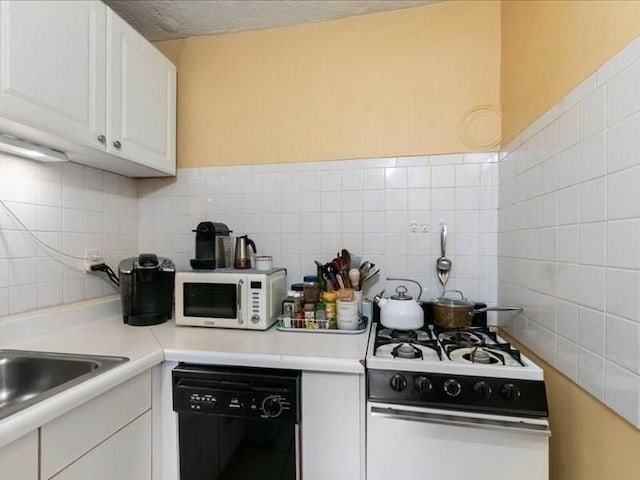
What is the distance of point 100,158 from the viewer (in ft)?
4.48

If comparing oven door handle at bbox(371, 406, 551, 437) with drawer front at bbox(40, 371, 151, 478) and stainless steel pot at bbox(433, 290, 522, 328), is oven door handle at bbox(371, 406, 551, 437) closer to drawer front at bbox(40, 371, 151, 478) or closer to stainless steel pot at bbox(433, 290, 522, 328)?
stainless steel pot at bbox(433, 290, 522, 328)

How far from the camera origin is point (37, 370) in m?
1.01

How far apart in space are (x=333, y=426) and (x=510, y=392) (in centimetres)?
52

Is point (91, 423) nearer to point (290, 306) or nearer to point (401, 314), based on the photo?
point (290, 306)

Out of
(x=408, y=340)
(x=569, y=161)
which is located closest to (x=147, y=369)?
(x=408, y=340)

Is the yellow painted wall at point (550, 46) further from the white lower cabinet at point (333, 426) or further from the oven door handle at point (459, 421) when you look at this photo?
the white lower cabinet at point (333, 426)

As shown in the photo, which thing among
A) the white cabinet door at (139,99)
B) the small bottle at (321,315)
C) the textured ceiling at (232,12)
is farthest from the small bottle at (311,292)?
the textured ceiling at (232,12)

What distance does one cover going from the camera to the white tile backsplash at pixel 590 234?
683 mm

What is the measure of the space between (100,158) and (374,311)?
1360mm

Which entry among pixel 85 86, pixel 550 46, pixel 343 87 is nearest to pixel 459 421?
pixel 550 46

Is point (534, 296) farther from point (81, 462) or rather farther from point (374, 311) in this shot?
point (81, 462)

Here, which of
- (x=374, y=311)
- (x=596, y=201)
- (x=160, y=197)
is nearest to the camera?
(x=596, y=201)

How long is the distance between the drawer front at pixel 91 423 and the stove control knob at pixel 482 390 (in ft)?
3.31

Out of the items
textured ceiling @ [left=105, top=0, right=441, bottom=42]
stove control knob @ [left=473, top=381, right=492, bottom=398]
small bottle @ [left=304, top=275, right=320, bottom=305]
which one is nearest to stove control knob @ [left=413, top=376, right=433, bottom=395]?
stove control knob @ [left=473, top=381, right=492, bottom=398]
